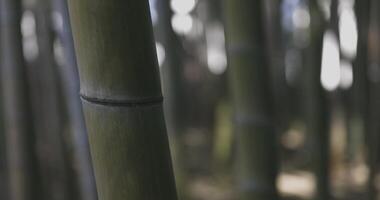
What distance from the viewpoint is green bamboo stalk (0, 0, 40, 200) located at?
1394 millimetres

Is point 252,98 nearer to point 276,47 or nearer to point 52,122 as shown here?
point 52,122

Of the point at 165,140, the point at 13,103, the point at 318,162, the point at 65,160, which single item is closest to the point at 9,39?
the point at 13,103

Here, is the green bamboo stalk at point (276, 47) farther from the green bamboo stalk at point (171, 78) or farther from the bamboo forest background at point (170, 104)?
the green bamboo stalk at point (171, 78)

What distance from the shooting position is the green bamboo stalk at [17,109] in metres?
1.39

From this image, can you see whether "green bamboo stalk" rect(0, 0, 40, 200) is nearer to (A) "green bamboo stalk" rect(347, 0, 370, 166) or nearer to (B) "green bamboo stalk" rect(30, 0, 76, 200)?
(B) "green bamboo stalk" rect(30, 0, 76, 200)

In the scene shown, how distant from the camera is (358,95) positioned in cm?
184

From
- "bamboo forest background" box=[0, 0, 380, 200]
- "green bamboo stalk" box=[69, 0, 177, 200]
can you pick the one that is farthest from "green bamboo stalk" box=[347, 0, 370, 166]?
"green bamboo stalk" box=[69, 0, 177, 200]

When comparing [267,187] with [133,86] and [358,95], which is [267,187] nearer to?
[133,86]

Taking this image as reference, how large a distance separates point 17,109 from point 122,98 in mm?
1098

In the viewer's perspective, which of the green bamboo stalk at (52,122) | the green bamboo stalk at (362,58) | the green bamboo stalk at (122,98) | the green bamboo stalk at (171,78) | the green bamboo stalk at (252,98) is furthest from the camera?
the green bamboo stalk at (52,122)

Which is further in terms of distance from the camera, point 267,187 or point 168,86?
point 168,86

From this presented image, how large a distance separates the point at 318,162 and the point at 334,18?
0.45 m

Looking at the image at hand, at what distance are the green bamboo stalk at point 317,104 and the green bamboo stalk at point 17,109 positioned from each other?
0.73 m

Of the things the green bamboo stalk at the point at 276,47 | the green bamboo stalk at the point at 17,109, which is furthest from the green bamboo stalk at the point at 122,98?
the green bamboo stalk at the point at 276,47
